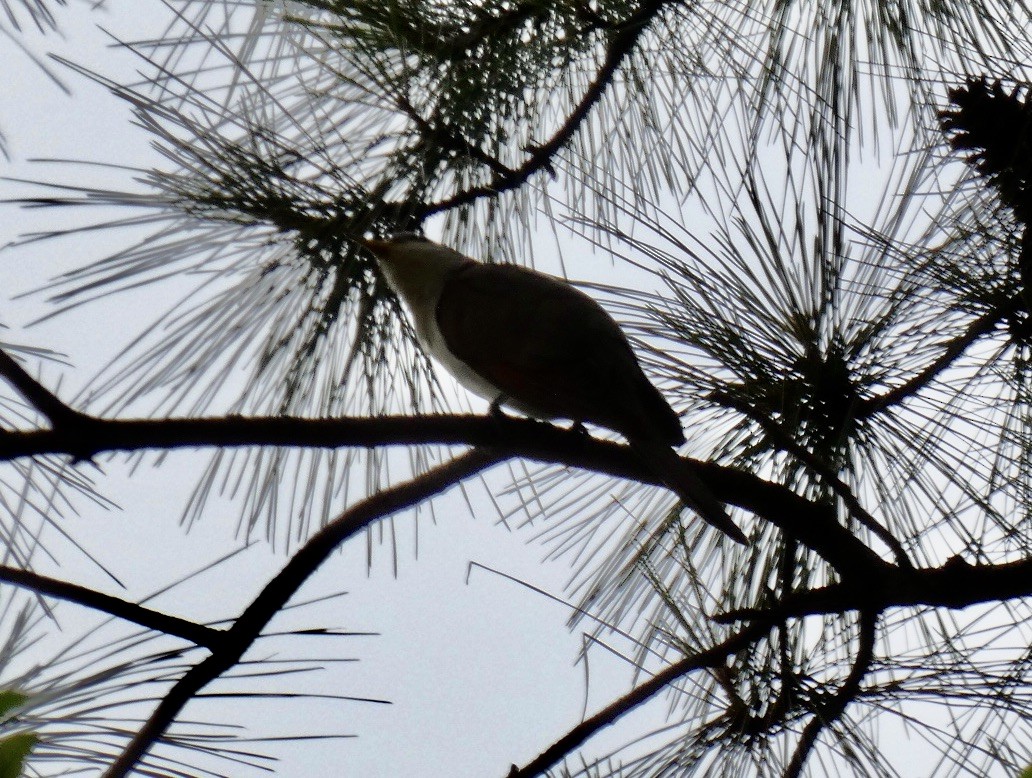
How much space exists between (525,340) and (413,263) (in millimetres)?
208

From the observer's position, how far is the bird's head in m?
1.40

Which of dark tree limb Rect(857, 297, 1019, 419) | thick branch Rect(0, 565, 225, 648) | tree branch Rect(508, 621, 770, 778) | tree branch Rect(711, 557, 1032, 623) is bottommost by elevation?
thick branch Rect(0, 565, 225, 648)

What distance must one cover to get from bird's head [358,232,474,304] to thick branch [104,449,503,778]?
394mm

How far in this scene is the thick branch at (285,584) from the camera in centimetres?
82

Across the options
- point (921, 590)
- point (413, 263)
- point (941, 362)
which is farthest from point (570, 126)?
point (921, 590)

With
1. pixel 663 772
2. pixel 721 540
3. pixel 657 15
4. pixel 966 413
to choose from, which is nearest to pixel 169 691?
pixel 663 772

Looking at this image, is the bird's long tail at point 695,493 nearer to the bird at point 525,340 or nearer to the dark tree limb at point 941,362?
the bird at point 525,340

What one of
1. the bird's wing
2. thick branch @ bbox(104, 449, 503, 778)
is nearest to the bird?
the bird's wing

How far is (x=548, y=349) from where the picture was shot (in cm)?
136

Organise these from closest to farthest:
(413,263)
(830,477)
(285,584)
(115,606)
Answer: (115,606) → (285,584) → (830,477) → (413,263)

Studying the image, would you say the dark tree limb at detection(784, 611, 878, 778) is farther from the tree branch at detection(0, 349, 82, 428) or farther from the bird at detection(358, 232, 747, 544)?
the tree branch at detection(0, 349, 82, 428)

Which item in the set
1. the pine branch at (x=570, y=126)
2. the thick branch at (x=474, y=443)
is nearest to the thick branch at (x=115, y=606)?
the thick branch at (x=474, y=443)

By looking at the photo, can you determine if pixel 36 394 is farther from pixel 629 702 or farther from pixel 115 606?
pixel 629 702

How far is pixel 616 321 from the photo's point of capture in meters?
1.35
